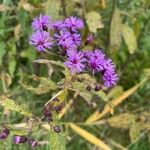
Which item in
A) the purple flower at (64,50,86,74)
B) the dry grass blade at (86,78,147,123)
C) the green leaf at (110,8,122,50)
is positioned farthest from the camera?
the dry grass blade at (86,78,147,123)

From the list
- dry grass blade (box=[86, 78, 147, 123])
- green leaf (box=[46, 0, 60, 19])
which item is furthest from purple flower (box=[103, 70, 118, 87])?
dry grass blade (box=[86, 78, 147, 123])

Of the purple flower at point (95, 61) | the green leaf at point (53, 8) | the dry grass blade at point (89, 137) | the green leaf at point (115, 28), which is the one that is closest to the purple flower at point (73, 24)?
the purple flower at point (95, 61)

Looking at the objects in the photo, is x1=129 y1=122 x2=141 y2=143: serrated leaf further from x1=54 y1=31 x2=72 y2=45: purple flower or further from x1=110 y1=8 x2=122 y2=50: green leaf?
x1=54 y1=31 x2=72 y2=45: purple flower

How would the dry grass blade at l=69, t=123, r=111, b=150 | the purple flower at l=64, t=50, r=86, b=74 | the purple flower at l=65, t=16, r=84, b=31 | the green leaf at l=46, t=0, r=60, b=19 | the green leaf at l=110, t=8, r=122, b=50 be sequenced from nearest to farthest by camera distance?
the purple flower at l=64, t=50, r=86, b=74, the purple flower at l=65, t=16, r=84, b=31, the green leaf at l=46, t=0, r=60, b=19, the green leaf at l=110, t=8, r=122, b=50, the dry grass blade at l=69, t=123, r=111, b=150

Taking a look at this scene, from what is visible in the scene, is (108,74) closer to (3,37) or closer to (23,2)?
(23,2)

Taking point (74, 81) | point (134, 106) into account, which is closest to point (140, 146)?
point (134, 106)

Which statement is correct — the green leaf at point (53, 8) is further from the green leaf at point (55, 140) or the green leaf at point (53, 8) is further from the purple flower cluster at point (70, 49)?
the green leaf at point (55, 140)
